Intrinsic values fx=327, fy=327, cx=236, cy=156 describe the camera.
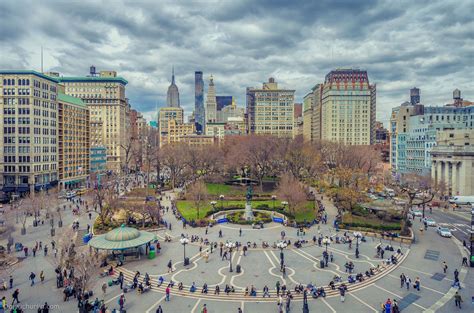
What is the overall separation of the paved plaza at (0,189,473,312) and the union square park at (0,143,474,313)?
11cm

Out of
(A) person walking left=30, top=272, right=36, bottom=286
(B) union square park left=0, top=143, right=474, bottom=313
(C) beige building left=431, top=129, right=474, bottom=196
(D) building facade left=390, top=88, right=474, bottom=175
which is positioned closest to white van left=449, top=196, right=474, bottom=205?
(C) beige building left=431, top=129, right=474, bottom=196

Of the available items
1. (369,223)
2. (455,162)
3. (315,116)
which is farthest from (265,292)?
→ (315,116)

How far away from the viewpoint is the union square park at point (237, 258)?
2645 cm

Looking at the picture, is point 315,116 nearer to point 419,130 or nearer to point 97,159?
point 419,130

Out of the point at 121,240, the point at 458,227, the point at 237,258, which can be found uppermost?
the point at 121,240

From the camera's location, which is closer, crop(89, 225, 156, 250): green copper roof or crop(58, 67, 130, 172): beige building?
crop(89, 225, 156, 250): green copper roof

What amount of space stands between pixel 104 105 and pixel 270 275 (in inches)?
4700

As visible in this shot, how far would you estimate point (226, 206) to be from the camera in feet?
192

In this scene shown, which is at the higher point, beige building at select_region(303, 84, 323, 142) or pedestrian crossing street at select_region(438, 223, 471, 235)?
beige building at select_region(303, 84, 323, 142)

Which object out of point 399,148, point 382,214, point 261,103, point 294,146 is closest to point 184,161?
point 294,146

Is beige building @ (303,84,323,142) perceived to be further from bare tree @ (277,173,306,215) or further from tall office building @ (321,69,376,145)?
bare tree @ (277,173,306,215)

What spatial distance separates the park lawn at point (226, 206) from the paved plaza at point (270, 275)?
25.3 ft

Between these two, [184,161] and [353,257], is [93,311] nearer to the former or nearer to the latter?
[353,257]

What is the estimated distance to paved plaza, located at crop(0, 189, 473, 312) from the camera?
85.6 feet
